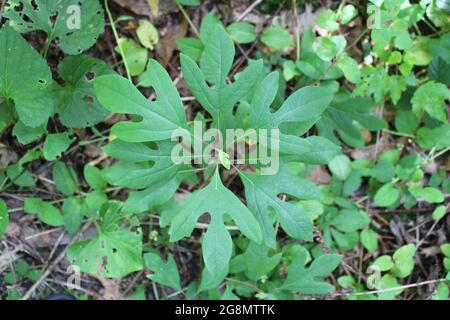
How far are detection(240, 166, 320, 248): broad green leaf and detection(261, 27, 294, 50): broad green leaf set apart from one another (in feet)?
2.92

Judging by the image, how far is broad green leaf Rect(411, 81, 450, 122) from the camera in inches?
104

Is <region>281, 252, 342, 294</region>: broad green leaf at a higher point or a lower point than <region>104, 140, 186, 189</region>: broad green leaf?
lower

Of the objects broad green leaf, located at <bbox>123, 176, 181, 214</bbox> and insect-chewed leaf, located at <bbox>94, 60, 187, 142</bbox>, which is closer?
insect-chewed leaf, located at <bbox>94, 60, 187, 142</bbox>

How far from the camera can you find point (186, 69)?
201 cm

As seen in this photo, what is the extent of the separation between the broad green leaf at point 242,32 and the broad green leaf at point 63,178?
123 centimetres

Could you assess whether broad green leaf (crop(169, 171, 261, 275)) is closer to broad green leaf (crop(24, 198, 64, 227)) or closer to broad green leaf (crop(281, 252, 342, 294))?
broad green leaf (crop(281, 252, 342, 294))

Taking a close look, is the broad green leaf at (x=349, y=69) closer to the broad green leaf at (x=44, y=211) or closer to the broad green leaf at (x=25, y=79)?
the broad green leaf at (x=25, y=79)

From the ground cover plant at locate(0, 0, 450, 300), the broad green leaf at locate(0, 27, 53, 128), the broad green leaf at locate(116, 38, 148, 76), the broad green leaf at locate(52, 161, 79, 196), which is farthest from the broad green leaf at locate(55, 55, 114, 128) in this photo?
the broad green leaf at locate(52, 161, 79, 196)

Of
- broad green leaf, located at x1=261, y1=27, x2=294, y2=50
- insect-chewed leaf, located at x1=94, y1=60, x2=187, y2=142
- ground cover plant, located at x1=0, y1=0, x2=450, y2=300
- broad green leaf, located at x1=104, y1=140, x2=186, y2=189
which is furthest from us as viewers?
broad green leaf, located at x1=261, y1=27, x2=294, y2=50

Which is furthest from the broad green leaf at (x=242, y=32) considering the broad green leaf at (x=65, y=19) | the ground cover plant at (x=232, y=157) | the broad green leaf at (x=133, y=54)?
the broad green leaf at (x=65, y=19)

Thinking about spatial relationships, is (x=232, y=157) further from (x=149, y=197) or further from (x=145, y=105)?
(x=145, y=105)

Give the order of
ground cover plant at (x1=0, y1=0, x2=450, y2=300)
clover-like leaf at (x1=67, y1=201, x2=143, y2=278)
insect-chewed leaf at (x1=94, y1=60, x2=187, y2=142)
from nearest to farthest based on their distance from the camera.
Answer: insect-chewed leaf at (x1=94, y1=60, x2=187, y2=142)
ground cover plant at (x1=0, y1=0, x2=450, y2=300)
clover-like leaf at (x1=67, y1=201, x2=143, y2=278)

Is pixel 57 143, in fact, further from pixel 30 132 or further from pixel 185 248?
pixel 185 248

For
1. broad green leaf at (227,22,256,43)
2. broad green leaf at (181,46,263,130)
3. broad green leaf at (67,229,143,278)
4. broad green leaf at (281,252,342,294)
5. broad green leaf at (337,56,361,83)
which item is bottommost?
broad green leaf at (281,252,342,294)
